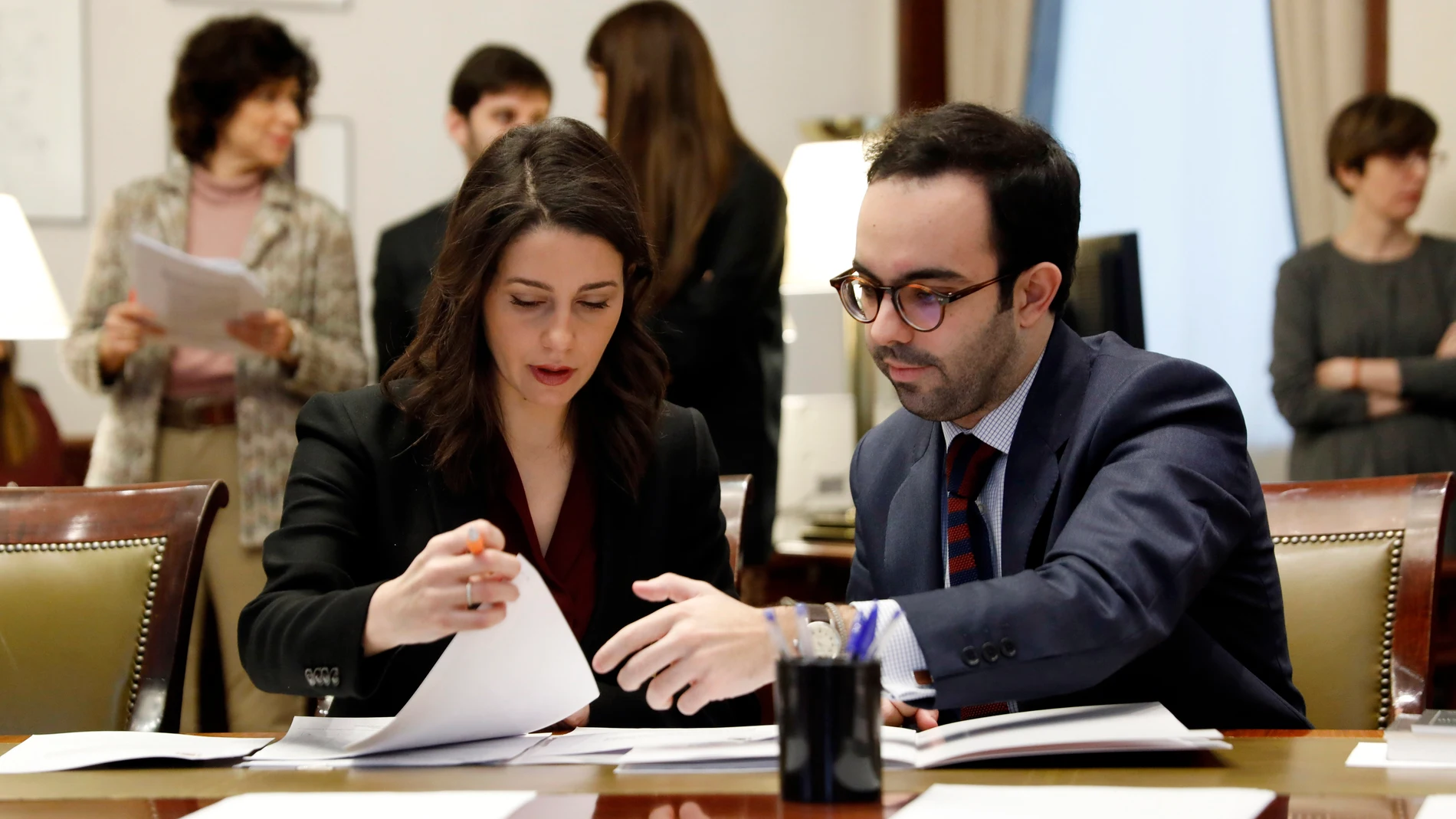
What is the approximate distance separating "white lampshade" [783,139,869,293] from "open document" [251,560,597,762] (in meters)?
2.34

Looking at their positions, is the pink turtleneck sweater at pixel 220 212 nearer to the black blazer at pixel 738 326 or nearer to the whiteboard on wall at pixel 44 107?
the black blazer at pixel 738 326

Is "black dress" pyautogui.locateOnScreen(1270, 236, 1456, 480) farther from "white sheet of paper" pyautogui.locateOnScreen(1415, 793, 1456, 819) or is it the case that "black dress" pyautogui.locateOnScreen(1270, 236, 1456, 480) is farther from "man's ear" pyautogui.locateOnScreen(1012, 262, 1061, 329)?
"white sheet of paper" pyautogui.locateOnScreen(1415, 793, 1456, 819)

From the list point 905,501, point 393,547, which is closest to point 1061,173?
point 905,501

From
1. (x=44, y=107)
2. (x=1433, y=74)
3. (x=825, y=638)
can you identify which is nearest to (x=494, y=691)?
(x=825, y=638)

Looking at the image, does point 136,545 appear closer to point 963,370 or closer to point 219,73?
point 963,370

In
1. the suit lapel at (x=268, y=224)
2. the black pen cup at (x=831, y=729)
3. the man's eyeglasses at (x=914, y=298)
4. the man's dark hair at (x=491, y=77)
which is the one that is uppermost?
the man's dark hair at (x=491, y=77)

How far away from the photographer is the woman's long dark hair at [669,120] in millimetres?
2855

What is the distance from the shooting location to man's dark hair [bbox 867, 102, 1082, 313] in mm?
1652

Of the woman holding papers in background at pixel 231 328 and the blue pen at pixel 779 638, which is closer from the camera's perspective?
the blue pen at pixel 779 638

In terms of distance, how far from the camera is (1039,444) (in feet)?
5.26

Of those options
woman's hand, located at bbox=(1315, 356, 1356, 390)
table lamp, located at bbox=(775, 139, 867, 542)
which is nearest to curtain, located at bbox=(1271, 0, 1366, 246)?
woman's hand, located at bbox=(1315, 356, 1356, 390)

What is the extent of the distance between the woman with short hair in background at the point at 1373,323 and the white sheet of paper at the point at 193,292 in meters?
2.50

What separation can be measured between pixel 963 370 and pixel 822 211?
209 cm

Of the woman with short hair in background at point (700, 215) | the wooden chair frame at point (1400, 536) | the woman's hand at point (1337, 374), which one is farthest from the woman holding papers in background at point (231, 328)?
the woman's hand at point (1337, 374)
